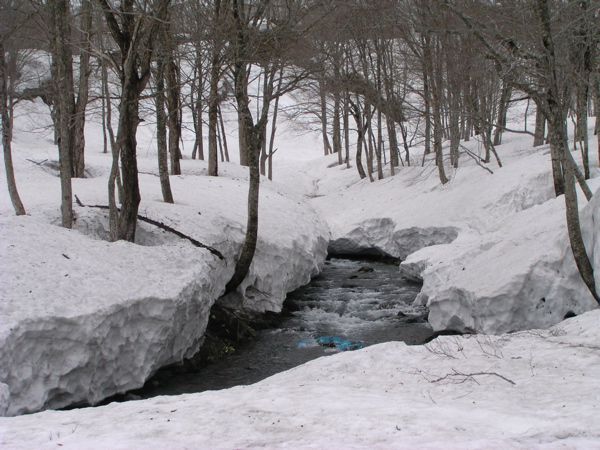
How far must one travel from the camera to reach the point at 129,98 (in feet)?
33.8

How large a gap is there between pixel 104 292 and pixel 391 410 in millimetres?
4996

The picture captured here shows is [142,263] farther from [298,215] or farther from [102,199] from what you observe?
[298,215]

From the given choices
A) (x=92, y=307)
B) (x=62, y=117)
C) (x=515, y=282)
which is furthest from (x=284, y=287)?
(x=92, y=307)

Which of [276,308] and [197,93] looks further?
[197,93]

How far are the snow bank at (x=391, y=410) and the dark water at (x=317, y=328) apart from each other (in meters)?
2.74

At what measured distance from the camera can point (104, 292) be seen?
26.4ft

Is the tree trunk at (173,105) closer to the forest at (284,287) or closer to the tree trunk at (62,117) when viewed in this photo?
the forest at (284,287)

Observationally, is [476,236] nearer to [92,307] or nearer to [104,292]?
[104,292]

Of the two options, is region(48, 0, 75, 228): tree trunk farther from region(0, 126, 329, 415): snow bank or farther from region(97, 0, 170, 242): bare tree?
region(97, 0, 170, 242): bare tree

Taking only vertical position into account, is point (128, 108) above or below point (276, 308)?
above

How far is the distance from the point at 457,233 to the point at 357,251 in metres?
4.71

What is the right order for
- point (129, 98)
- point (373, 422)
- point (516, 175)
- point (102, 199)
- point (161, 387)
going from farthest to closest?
point (516, 175)
point (102, 199)
point (129, 98)
point (161, 387)
point (373, 422)

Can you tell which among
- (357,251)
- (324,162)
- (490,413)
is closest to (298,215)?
(357,251)

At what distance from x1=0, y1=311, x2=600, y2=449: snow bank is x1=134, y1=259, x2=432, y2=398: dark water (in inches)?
108
